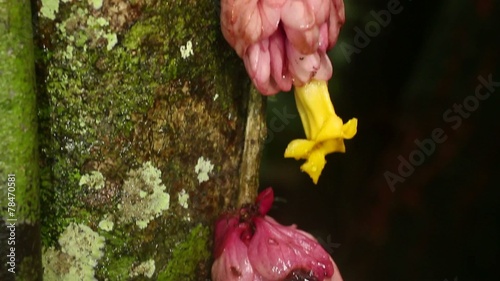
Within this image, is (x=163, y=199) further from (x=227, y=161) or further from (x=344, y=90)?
(x=344, y=90)

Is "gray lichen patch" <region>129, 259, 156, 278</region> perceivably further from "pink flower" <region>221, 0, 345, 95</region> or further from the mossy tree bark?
"pink flower" <region>221, 0, 345, 95</region>

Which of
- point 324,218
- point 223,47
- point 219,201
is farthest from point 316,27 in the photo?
point 324,218

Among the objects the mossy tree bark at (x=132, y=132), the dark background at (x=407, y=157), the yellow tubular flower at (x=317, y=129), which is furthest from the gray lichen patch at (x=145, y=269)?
the dark background at (x=407, y=157)

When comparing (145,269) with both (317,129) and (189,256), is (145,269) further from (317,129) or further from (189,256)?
(317,129)

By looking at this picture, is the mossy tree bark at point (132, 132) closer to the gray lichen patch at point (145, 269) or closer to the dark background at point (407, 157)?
the gray lichen patch at point (145, 269)

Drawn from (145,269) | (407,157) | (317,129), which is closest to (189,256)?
(145,269)

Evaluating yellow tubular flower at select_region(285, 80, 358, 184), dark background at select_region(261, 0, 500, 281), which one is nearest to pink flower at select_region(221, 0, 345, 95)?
yellow tubular flower at select_region(285, 80, 358, 184)
